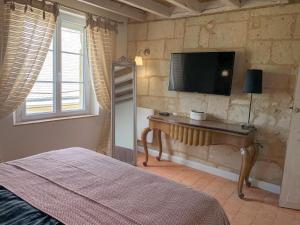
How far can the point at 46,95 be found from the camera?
3.09 meters

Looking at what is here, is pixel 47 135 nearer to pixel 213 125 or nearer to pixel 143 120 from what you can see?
pixel 143 120

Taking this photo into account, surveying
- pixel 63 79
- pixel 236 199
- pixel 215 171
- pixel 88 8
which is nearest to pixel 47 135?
pixel 63 79

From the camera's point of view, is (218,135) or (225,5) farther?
(225,5)

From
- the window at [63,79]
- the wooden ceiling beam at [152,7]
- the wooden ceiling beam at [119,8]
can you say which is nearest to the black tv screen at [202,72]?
the wooden ceiling beam at [152,7]

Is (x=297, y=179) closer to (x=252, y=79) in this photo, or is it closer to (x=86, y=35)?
(x=252, y=79)

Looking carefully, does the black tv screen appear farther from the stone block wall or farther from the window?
the window

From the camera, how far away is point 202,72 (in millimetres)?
3152

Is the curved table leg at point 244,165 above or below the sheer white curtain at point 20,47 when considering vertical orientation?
below

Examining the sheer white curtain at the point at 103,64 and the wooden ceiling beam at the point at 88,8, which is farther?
the sheer white curtain at the point at 103,64

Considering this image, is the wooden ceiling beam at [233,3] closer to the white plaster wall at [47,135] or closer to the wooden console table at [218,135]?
the wooden console table at [218,135]

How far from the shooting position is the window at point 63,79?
299 cm

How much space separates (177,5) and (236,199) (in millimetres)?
2403

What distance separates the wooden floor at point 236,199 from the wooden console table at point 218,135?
0.16 meters

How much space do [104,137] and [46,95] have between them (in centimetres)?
114
